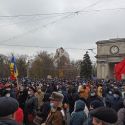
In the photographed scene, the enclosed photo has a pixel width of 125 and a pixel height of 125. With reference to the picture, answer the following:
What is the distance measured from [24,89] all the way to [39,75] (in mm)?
90771

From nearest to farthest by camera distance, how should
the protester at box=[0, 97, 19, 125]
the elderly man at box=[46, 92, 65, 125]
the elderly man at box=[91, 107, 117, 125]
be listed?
the protester at box=[0, 97, 19, 125] < the elderly man at box=[91, 107, 117, 125] < the elderly man at box=[46, 92, 65, 125]

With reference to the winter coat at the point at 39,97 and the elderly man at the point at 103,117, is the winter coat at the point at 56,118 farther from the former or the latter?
the winter coat at the point at 39,97

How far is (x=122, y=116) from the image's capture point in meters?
8.83

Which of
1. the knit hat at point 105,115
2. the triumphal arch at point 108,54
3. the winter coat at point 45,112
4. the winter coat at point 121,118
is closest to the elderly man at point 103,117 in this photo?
the knit hat at point 105,115

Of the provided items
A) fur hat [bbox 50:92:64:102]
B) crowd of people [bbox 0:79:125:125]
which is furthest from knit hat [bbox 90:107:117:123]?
fur hat [bbox 50:92:64:102]

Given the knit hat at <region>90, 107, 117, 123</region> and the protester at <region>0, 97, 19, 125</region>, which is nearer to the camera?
the protester at <region>0, 97, 19, 125</region>

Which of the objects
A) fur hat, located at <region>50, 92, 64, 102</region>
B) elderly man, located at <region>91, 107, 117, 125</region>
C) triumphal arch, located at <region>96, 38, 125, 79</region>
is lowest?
elderly man, located at <region>91, 107, 117, 125</region>

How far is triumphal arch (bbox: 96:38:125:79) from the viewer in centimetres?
8656

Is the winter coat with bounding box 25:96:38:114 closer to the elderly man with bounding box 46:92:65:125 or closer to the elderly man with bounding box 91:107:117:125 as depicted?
the elderly man with bounding box 46:92:65:125

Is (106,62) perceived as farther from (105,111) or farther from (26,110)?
(105,111)

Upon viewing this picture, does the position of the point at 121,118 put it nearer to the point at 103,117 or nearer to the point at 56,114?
the point at 56,114

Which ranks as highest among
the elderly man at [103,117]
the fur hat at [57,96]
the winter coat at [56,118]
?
the fur hat at [57,96]

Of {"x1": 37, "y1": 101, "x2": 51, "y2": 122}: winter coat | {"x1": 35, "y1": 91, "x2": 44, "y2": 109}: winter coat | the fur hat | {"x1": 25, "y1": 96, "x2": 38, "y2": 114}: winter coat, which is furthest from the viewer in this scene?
{"x1": 35, "y1": 91, "x2": 44, "y2": 109}: winter coat

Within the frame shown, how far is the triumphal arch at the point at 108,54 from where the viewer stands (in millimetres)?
86562
